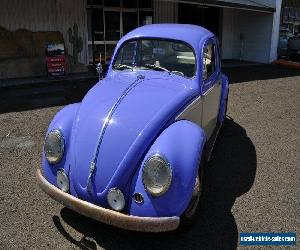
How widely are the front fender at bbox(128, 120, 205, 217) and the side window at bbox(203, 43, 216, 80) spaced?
1.71 meters

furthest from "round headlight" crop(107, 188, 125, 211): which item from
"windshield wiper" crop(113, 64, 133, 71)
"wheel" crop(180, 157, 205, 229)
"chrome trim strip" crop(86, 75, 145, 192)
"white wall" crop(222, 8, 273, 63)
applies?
"white wall" crop(222, 8, 273, 63)

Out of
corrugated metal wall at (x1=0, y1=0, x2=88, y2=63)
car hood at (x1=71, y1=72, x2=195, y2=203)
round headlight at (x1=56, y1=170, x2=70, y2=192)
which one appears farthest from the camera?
corrugated metal wall at (x1=0, y1=0, x2=88, y2=63)

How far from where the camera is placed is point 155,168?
312 cm

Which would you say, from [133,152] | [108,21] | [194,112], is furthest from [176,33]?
[108,21]

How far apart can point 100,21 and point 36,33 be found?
2917 mm

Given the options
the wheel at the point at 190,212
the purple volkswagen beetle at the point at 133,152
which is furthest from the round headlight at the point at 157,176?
→ the wheel at the point at 190,212

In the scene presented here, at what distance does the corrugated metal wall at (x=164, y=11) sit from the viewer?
16234 mm

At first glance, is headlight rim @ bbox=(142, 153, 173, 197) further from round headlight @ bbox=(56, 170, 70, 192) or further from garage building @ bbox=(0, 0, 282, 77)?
garage building @ bbox=(0, 0, 282, 77)

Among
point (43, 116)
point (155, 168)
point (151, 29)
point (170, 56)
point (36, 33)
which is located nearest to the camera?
point (155, 168)

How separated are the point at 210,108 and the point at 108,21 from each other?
10834 millimetres

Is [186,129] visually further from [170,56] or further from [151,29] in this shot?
[151,29]

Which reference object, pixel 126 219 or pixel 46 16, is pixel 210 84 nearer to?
pixel 126 219

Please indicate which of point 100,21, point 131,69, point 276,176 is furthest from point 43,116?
point 100,21

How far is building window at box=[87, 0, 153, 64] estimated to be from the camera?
1432cm
